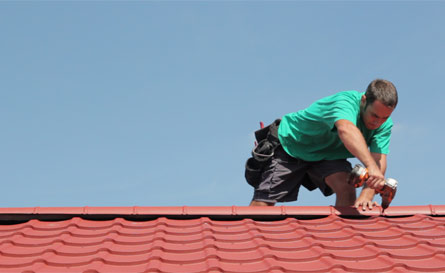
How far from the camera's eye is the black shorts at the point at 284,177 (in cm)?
622

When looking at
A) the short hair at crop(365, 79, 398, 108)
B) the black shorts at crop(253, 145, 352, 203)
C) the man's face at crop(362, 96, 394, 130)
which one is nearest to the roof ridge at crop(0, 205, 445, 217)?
the man's face at crop(362, 96, 394, 130)

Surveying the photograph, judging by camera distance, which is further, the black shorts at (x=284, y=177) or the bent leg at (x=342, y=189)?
the black shorts at (x=284, y=177)

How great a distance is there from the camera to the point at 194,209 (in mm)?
4883

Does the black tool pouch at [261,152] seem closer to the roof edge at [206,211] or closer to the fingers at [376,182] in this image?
the roof edge at [206,211]

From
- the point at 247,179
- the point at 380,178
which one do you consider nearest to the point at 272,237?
the point at 380,178

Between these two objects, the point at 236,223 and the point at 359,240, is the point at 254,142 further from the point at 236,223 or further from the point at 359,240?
the point at 359,240

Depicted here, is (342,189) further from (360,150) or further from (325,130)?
(360,150)

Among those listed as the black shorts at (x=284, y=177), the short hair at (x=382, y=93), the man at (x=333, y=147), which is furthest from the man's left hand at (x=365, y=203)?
the black shorts at (x=284, y=177)

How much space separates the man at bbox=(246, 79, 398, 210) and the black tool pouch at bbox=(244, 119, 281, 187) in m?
0.04

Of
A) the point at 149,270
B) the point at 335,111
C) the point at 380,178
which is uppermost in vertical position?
the point at 335,111

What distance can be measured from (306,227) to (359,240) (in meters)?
0.46

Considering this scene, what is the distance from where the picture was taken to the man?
16.9ft

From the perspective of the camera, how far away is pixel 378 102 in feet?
17.2

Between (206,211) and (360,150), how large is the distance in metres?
1.28
